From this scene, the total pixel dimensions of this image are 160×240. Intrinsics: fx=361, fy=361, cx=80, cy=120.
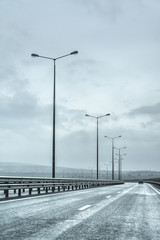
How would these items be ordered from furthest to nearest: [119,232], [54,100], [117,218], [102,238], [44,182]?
[54,100]
[44,182]
[117,218]
[119,232]
[102,238]

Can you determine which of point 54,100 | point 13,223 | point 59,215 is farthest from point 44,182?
point 13,223

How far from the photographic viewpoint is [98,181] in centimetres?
4291

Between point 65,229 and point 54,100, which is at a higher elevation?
point 54,100

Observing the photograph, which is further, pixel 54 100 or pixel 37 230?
pixel 54 100

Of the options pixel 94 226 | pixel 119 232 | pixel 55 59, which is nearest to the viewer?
pixel 119 232

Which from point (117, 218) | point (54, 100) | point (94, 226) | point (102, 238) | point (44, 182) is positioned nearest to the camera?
point (102, 238)

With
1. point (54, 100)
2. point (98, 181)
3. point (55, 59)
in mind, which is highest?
point (55, 59)

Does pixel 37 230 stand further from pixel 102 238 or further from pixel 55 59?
pixel 55 59

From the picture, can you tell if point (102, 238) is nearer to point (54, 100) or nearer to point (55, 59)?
point (54, 100)

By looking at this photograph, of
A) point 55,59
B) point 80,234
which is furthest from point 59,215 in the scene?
point 55,59

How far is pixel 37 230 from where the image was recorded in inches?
260

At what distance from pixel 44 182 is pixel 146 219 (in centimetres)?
1327

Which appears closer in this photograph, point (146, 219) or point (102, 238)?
point (102, 238)

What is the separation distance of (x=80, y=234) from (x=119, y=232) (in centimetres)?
78
